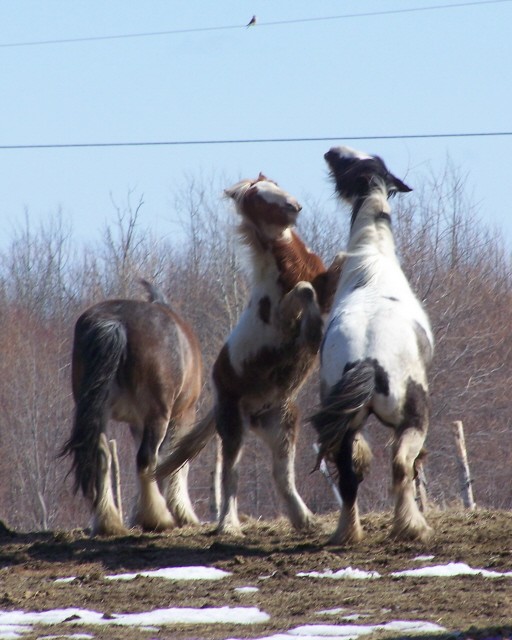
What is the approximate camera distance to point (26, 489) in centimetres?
3394

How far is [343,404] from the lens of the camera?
675 centimetres

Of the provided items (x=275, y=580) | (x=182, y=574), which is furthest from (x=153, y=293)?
(x=275, y=580)

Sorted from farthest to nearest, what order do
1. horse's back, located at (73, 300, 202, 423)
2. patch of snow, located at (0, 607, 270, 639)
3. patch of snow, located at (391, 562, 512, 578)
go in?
horse's back, located at (73, 300, 202, 423)
patch of snow, located at (391, 562, 512, 578)
patch of snow, located at (0, 607, 270, 639)

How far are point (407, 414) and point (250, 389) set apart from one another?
1.49m

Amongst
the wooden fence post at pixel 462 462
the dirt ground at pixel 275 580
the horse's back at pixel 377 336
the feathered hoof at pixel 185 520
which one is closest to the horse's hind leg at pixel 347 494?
the dirt ground at pixel 275 580

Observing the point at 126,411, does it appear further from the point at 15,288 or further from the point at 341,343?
the point at 15,288

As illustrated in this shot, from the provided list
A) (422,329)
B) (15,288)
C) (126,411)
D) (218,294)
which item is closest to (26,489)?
(218,294)

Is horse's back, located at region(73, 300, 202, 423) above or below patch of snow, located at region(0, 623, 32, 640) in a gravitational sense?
above

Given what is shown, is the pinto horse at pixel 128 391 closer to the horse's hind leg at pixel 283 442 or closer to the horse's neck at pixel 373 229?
the horse's hind leg at pixel 283 442

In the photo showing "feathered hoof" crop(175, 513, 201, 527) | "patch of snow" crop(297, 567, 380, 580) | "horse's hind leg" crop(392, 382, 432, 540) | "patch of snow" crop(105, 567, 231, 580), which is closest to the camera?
"patch of snow" crop(297, 567, 380, 580)

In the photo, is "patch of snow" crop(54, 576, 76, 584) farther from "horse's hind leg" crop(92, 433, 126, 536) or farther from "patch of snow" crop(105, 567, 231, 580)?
"horse's hind leg" crop(92, 433, 126, 536)

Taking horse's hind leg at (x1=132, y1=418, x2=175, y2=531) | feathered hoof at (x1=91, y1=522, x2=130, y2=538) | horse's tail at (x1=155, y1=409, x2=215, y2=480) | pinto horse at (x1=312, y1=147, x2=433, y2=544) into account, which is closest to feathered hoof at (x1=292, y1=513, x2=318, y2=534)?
pinto horse at (x1=312, y1=147, x2=433, y2=544)

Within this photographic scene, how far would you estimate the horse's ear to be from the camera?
326 inches

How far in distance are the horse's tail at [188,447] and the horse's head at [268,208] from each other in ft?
4.74
